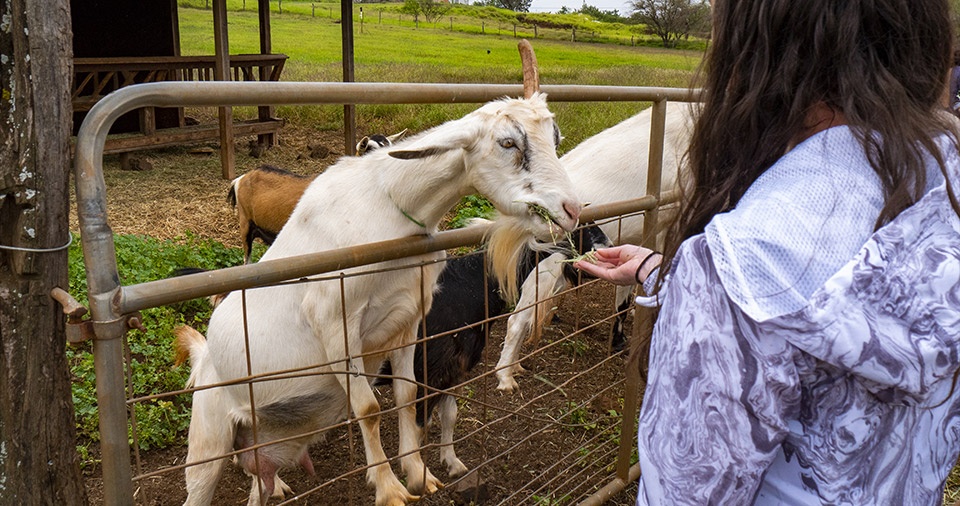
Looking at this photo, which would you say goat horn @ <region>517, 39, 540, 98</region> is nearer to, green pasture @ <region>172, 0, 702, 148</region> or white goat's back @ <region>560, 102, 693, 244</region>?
white goat's back @ <region>560, 102, 693, 244</region>

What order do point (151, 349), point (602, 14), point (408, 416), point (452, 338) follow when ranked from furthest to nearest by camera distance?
point (602, 14) < point (151, 349) < point (452, 338) < point (408, 416)

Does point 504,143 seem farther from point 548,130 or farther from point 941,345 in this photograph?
point 941,345

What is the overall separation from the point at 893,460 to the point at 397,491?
170 centimetres

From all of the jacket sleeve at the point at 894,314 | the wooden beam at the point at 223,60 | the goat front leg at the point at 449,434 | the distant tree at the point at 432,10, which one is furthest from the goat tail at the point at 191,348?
the distant tree at the point at 432,10

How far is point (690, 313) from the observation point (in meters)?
1.04

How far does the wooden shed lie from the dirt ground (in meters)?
1.66

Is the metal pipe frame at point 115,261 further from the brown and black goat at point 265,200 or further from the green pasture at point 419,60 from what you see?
the green pasture at point 419,60

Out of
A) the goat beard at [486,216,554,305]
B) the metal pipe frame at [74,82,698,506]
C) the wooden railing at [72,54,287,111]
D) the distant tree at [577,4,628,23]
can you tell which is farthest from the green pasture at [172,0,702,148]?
the distant tree at [577,4,628,23]

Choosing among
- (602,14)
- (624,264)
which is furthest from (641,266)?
(602,14)

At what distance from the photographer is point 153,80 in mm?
10305

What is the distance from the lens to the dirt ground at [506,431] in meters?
3.15

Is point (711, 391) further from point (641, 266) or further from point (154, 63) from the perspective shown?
point (154, 63)

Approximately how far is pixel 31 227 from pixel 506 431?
3048 mm

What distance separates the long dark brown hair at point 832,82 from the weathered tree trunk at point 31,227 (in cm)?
118
